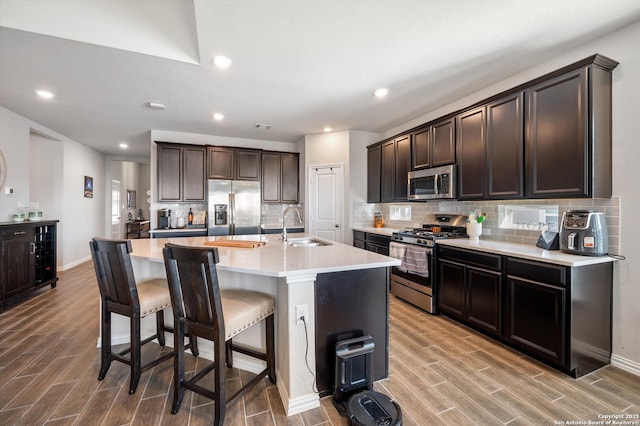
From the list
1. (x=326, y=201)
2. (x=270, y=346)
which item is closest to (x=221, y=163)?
(x=326, y=201)

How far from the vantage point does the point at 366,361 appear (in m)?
1.80

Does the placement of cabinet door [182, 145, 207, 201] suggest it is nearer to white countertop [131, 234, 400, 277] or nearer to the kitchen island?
white countertop [131, 234, 400, 277]

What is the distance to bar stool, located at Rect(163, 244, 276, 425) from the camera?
1.49 metres

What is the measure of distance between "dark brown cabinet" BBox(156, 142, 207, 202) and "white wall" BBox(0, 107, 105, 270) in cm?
182

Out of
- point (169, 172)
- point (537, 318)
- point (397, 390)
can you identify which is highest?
point (169, 172)

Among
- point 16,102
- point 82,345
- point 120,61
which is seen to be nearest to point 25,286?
point 82,345

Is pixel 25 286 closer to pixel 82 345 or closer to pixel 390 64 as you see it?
pixel 82 345

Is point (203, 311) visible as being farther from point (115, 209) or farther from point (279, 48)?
point (115, 209)

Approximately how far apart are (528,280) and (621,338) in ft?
2.52

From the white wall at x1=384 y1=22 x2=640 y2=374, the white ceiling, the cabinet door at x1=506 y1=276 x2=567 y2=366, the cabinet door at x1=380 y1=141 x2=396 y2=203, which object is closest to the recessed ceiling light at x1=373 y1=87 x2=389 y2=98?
the white ceiling

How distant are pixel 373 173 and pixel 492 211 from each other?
2092 mm

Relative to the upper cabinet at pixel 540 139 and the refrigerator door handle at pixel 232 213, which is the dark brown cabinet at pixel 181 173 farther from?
the upper cabinet at pixel 540 139

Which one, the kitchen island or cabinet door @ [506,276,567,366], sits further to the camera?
cabinet door @ [506,276,567,366]

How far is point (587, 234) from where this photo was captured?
2.12 meters
